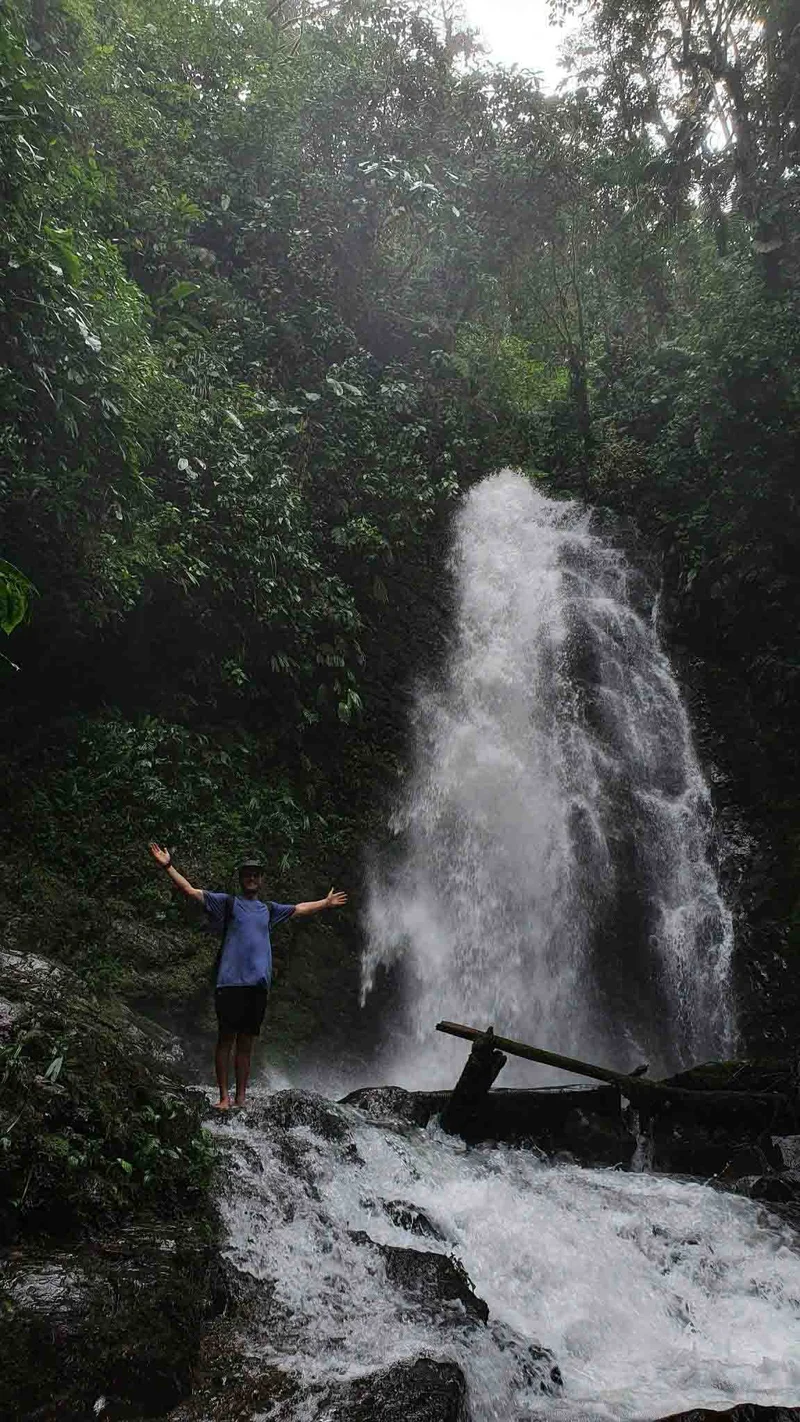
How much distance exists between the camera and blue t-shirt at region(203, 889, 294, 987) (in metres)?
6.15

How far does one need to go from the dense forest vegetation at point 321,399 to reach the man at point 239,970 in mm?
2752

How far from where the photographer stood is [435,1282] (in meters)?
4.65

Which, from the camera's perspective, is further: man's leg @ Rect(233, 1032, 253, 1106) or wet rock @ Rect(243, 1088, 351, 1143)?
man's leg @ Rect(233, 1032, 253, 1106)

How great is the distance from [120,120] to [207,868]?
11.8 meters

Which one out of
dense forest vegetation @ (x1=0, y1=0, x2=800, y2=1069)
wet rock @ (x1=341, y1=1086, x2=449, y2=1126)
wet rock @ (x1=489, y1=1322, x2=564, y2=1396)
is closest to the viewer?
wet rock @ (x1=489, y1=1322, x2=564, y2=1396)

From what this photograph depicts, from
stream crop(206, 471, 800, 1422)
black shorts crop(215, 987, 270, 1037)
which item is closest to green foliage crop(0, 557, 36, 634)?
stream crop(206, 471, 800, 1422)

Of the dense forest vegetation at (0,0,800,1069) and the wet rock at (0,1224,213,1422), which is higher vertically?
the dense forest vegetation at (0,0,800,1069)

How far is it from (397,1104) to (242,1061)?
5.64 feet

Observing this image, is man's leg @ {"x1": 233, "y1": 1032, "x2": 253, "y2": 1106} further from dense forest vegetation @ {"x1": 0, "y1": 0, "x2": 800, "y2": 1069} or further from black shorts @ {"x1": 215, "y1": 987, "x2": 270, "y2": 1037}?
dense forest vegetation @ {"x1": 0, "y1": 0, "x2": 800, "y2": 1069}

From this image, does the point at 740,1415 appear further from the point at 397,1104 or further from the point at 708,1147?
the point at 708,1147

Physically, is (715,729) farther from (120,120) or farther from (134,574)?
(120,120)

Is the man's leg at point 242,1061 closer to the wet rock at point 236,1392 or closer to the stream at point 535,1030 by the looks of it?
the stream at point 535,1030

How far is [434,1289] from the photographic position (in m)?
4.61

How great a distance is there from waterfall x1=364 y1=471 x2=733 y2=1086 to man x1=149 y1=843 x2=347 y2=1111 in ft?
13.6
